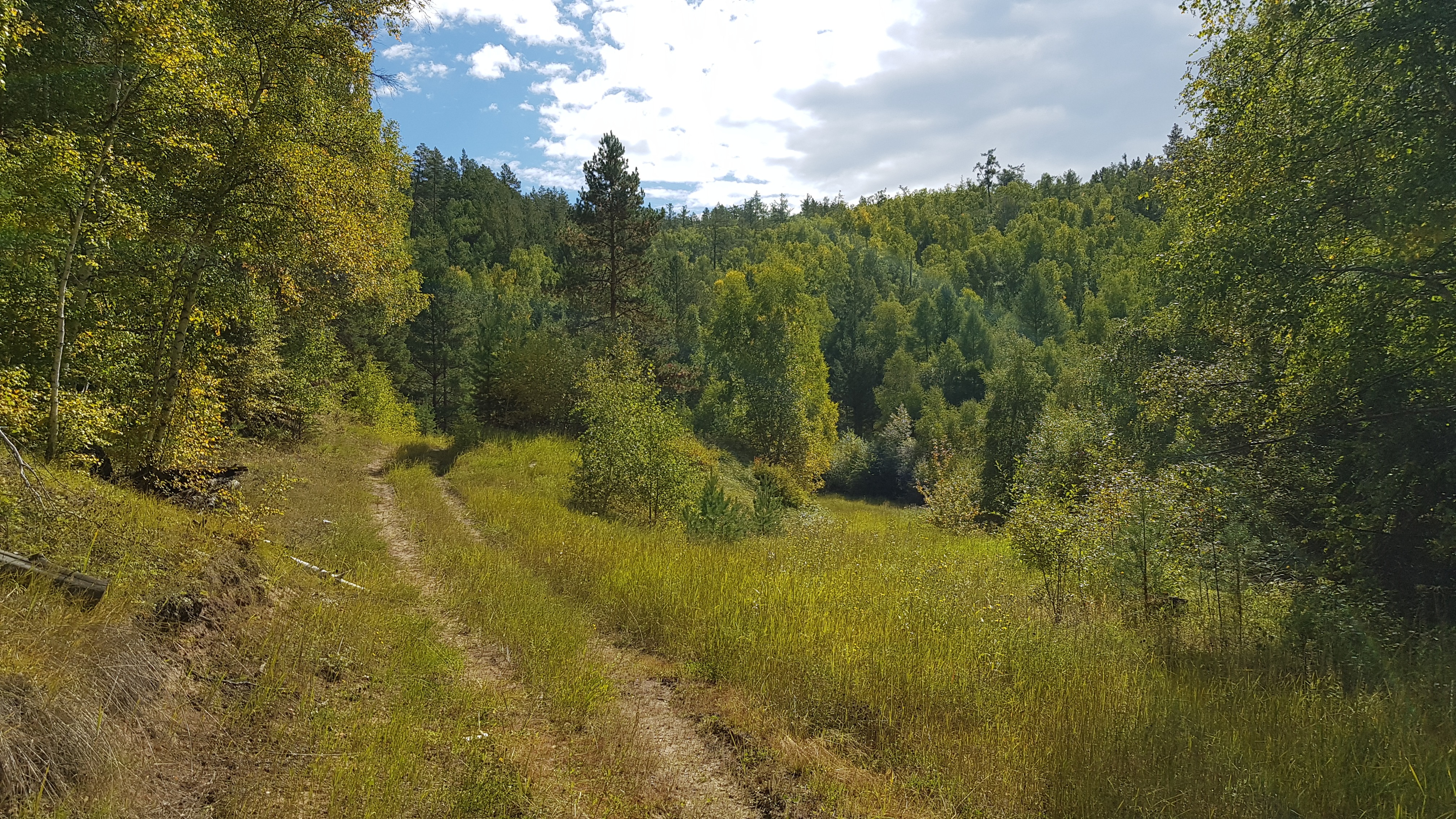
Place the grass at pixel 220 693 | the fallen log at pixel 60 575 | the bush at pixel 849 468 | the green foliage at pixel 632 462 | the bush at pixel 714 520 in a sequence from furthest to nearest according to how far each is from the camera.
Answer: the bush at pixel 849 468 → the green foliage at pixel 632 462 → the bush at pixel 714 520 → the fallen log at pixel 60 575 → the grass at pixel 220 693

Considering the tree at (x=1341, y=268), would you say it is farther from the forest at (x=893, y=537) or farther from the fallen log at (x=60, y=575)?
the fallen log at (x=60, y=575)

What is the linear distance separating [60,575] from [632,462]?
10928 millimetres

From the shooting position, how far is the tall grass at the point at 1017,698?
395 centimetres

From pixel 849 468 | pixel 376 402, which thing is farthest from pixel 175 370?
pixel 849 468

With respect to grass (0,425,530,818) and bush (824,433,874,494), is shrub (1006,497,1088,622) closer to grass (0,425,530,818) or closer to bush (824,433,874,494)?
grass (0,425,530,818)

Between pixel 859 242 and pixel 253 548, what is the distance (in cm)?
11386

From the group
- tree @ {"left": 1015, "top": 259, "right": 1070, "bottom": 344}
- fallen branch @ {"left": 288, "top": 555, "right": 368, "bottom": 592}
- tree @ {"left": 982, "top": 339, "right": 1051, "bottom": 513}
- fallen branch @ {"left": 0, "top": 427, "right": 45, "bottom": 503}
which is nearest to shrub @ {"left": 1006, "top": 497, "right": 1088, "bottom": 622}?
fallen branch @ {"left": 288, "top": 555, "right": 368, "bottom": 592}

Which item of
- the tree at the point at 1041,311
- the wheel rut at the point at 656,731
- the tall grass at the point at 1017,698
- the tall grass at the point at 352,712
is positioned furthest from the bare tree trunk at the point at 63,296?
the tree at the point at 1041,311

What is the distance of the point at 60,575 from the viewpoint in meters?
4.34

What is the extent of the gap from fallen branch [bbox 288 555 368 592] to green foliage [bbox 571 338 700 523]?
7.27m

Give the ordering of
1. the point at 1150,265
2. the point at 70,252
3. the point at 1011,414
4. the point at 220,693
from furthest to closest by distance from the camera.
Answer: the point at 1011,414 → the point at 1150,265 → the point at 70,252 → the point at 220,693

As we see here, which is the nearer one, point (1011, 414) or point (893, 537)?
point (893, 537)

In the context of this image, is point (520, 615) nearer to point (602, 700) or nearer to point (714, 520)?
point (602, 700)

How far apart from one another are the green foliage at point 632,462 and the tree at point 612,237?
1157 cm
